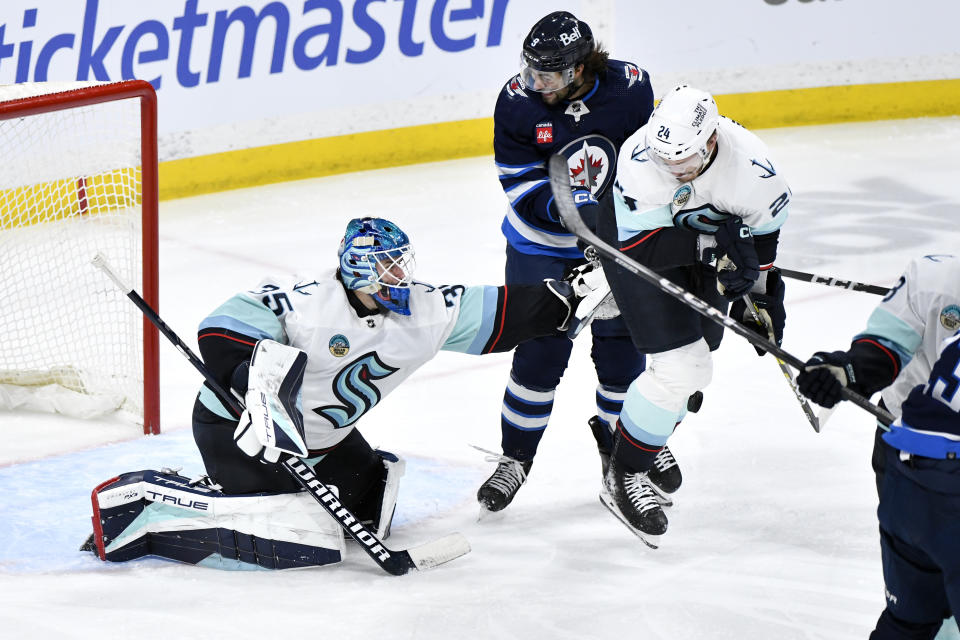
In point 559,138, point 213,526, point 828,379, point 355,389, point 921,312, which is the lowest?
point 213,526

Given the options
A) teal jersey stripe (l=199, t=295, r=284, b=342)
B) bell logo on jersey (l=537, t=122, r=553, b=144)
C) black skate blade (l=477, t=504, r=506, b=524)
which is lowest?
black skate blade (l=477, t=504, r=506, b=524)

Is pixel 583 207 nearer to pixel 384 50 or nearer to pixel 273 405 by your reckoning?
pixel 273 405

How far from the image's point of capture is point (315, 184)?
255 inches

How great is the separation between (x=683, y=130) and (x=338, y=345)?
33.0 inches

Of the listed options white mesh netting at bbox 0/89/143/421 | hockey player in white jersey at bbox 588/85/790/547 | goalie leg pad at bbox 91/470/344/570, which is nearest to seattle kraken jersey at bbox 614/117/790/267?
hockey player in white jersey at bbox 588/85/790/547

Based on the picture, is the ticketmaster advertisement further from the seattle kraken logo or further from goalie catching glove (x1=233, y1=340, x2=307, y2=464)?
goalie catching glove (x1=233, y1=340, x2=307, y2=464)

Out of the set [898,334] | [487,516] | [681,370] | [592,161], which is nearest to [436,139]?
[592,161]

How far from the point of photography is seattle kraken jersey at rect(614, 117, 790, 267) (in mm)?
2557

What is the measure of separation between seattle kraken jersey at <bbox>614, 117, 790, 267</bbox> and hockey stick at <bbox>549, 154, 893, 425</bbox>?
0.36 ft

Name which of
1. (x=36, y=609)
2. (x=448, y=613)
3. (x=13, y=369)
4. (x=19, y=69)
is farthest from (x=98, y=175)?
(x=448, y=613)

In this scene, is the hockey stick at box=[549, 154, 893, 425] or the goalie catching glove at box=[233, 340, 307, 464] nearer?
the hockey stick at box=[549, 154, 893, 425]

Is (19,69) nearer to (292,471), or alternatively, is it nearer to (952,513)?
(292,471)

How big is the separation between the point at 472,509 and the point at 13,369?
5.32 feet

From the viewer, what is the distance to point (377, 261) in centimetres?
251
